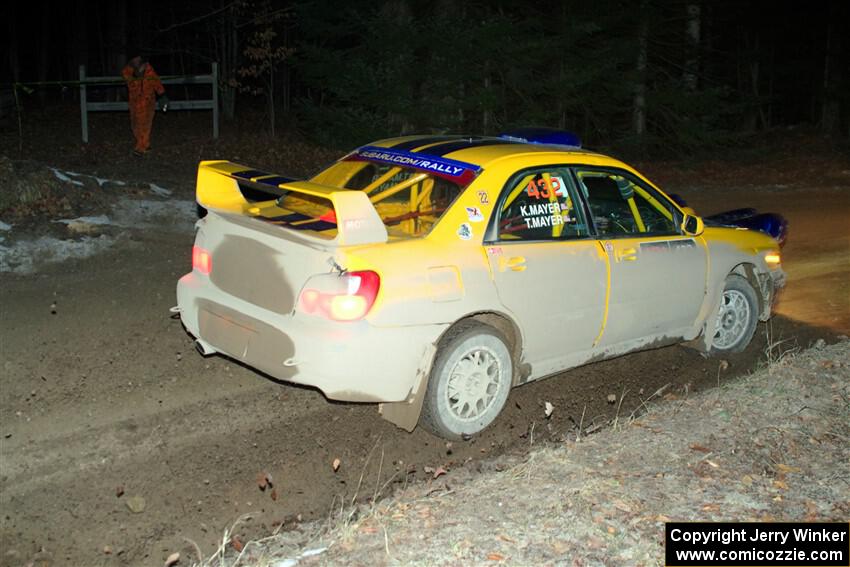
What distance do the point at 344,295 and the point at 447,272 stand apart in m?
0.69

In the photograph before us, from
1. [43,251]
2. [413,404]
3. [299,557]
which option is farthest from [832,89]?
[299,557]


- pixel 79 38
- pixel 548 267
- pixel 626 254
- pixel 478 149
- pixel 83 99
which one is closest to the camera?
pixel 548 267

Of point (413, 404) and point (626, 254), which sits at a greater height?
point (626, 254)

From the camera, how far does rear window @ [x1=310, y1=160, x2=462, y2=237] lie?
245 inches

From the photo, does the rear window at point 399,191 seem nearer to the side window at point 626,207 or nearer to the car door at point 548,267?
the car door at point 548,267

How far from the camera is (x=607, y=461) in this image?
4.99m

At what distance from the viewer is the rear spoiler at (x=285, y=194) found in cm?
495

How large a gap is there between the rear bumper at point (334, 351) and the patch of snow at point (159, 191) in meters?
7.72

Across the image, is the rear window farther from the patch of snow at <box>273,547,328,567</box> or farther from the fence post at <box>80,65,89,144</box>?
the fence post at <box>80,65,89,144</box>

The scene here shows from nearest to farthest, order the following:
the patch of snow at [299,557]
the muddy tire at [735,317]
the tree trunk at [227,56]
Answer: the patch of snow at [299,557]
the muddy tire at [735,317]
the tree trunk at [227,56]

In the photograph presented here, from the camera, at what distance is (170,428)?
5484 mm


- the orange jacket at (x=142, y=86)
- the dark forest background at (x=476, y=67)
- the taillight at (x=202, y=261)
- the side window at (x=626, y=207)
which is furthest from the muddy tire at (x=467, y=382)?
the orange jacket at (x=142, y=86)

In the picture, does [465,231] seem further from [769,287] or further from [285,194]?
[769,287]

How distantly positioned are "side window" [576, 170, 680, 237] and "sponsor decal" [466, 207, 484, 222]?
1.14 m
